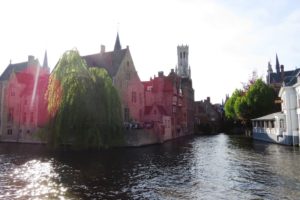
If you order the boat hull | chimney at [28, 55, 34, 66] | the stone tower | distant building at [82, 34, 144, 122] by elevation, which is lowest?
the boat hull

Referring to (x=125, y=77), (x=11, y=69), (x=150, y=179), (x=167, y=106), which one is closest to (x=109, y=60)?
(x=125, y=77)

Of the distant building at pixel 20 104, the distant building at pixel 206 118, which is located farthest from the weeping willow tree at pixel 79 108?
the distant building at pixel 206 118

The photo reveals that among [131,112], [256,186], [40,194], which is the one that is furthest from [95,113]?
[131,112]

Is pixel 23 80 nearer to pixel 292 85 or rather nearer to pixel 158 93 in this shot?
pixel 158 93

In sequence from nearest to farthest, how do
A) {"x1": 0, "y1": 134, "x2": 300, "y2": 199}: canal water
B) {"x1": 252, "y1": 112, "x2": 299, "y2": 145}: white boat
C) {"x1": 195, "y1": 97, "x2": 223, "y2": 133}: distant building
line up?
{"x1": 0, "y1": 134, "x2": 300, "y2": 199}: canal water, {"x1": 252, "y1": 112, "x2": 299, "y2": 145}: white boat, {"x1": 195, "y1": 97, "x2": 223, "y2": 133}: distant building

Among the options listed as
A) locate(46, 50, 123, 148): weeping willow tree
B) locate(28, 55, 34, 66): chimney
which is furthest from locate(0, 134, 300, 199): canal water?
locate(28, 55, 34, 66): chimney

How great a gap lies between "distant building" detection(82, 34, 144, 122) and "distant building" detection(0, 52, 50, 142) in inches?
436

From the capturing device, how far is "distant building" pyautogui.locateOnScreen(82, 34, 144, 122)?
49.5m

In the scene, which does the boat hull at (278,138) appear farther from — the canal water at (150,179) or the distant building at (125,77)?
the distant building at (125,77)

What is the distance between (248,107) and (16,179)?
50485 mm

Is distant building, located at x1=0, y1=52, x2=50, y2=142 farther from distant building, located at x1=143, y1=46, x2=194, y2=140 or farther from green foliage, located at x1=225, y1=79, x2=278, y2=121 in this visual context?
green foliage, located at x1=225, y1=79, x2=278, y2=121

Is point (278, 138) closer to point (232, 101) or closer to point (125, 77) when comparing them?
point (125, 77)

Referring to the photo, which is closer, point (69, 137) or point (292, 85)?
point (69, 137)

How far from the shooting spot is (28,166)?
22.9 m
